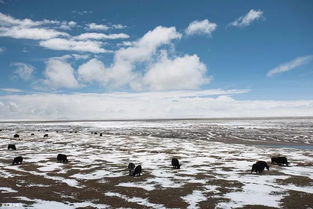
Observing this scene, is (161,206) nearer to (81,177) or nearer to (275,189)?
(275,189)

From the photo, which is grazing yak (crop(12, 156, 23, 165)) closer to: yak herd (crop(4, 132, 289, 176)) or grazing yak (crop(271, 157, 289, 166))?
yak herd (crop(4, 132, 289, 176))

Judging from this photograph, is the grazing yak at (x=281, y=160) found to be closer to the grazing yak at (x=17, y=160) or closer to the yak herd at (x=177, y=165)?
the yak herd at (x=177, y=165)

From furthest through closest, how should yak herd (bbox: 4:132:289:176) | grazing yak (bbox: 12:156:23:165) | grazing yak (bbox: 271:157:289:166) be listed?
grazing yak (bbox: 12:156:23:165)
grazing yak (bbox: 271:157:289:166)
yak herd (bbox: 4:132:289:176)

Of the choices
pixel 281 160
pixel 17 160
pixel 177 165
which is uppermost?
pixel 281 160

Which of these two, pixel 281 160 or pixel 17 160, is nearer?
pixel 281 160

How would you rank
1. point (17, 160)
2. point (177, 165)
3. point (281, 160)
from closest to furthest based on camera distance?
point (177, 165) → point (281, 160) → point (17, 160)

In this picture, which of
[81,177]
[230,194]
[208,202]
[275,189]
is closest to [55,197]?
[81,177]

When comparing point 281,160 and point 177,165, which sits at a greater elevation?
point 281,160

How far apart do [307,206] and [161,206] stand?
7821 mm

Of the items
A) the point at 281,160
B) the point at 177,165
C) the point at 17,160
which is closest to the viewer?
the point at 177,165

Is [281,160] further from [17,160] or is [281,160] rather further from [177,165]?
[17,160]

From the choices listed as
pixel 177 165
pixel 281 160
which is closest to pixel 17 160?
pixel 177 165

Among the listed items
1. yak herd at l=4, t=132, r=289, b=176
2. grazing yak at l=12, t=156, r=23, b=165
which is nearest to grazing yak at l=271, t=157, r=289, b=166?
yak herd at l=4, t=132, r=289, b=176

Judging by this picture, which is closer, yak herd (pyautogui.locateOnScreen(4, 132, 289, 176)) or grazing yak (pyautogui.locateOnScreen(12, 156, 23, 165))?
yak herd (pyautogui.locateOnScreen(4, 132, 289, 176))
